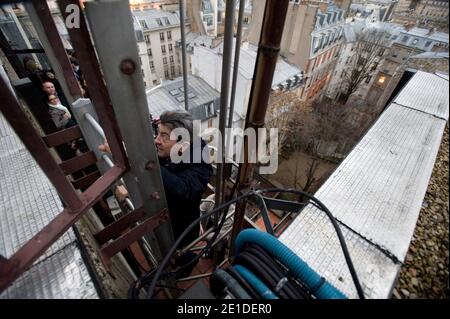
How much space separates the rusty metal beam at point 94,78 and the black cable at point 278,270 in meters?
1.02

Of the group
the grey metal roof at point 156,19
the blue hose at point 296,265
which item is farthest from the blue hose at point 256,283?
the grey metal roof at point 156,19

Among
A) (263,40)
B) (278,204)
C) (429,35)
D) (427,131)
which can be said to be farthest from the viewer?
(429,35)

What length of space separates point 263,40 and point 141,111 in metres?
0.90

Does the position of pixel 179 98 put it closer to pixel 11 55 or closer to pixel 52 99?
pixel 52 99

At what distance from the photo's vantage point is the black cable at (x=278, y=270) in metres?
1.21

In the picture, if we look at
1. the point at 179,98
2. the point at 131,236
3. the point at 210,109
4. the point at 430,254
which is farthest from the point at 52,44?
the point at 210,109

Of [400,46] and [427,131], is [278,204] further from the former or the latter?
[400,46]

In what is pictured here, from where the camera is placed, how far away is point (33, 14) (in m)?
1.76

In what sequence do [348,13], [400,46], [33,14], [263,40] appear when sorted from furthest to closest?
1. [348,13]
2. [400,46]
3. [33,14]
4. [263,40]

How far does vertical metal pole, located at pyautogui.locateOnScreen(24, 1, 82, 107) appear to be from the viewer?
173 centimetres

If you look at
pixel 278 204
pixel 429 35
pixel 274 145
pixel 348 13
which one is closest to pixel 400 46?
pixel 429 35

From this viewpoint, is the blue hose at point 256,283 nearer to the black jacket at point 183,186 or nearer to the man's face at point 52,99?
the black jacket at point 183,186
